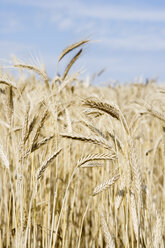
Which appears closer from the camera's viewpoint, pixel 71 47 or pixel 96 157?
pixel 96 157

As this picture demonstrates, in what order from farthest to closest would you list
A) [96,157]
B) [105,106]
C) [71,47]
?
[71,47], [96,157], [105,106]

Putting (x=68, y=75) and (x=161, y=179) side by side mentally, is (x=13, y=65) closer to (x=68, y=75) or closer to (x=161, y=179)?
(x=68, y=75)

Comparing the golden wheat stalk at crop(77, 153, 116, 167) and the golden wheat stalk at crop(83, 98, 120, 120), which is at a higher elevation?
the golden wheat stalk at crop(83, 98, 120, 120)

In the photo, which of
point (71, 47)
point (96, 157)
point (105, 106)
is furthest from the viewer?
point (71, 47)

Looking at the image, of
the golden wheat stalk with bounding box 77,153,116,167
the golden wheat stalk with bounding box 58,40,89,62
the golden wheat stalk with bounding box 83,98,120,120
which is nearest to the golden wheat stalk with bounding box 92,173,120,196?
the golden wheat stalk with bounding box 77,153,116,167

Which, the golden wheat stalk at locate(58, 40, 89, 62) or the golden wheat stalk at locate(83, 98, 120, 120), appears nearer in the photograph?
the golden wheat stalk at locate(83, 98, 120, 120)

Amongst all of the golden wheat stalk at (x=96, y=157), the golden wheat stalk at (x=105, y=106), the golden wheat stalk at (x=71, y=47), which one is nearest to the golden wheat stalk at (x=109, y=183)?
the golden wheat stalk at (x=96, y=157)

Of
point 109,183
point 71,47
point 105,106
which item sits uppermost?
point 71,47

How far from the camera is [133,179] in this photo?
1230 millimetres

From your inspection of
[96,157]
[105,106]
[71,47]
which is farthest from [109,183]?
[71,47]

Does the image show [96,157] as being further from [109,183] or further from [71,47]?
[71,47]

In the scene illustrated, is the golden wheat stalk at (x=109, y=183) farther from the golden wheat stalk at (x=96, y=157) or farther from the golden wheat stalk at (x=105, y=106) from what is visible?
the golden wheat stalk at (x=105, y=106)

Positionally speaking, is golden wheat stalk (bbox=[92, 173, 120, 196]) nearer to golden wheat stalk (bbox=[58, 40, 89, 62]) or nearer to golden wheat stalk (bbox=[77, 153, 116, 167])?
golden wheat stalk (bbox=[77, 153, 116, 167])

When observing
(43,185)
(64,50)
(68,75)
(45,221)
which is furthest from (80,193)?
(64,50)
